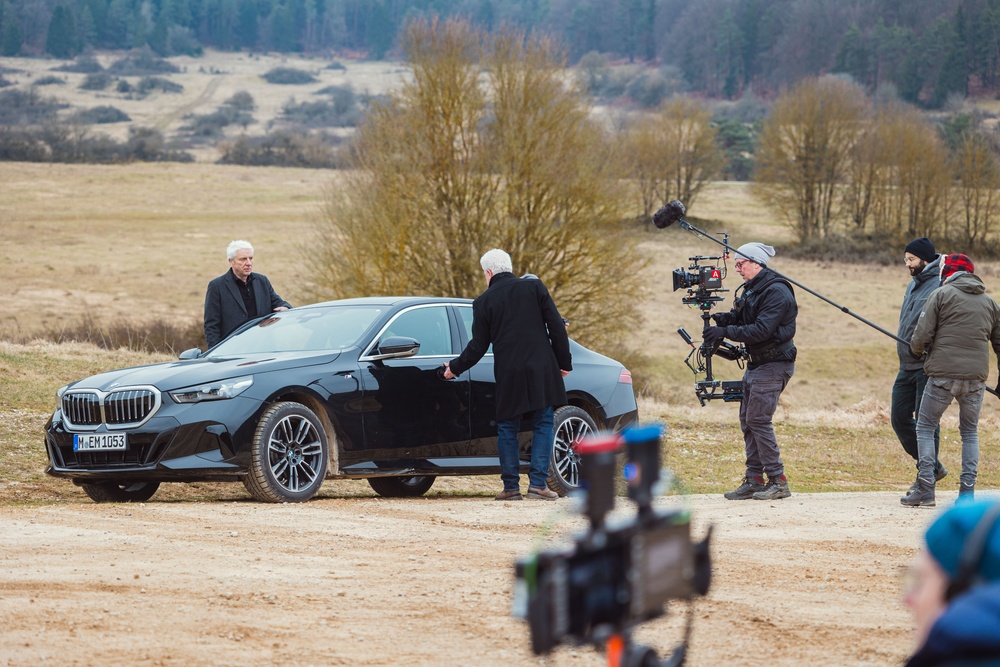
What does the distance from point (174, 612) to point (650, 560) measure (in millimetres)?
3769

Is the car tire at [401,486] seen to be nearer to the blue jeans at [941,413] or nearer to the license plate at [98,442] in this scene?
the license plate at [98,442]

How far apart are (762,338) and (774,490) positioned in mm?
1333

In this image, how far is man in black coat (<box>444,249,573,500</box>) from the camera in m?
9.91

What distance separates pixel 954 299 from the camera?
9.79 m

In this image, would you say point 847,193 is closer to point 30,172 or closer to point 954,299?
point 30,172

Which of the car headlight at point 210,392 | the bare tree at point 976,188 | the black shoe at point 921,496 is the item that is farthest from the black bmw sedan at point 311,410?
the bare tree at point 976,188

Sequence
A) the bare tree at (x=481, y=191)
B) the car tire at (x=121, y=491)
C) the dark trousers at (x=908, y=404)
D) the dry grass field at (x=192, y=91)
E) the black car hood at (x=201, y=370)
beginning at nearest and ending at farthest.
Answer: the black car hood at (x=201, y=370) < the car tire at (x=121, y=491) < the dark trousers at (x=908, y=404) < the bare tree at (x=481, y=191) < the dry grass field at (x=192, y=91)

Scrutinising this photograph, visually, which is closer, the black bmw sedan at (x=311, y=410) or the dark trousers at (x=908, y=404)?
the black bmw sedan at (x=311, y=410)

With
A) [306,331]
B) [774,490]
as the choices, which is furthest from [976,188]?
[306,331]

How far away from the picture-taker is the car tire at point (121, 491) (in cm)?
1032

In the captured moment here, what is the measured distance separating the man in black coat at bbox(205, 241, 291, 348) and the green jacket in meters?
5.45

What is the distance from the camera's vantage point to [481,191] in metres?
34.2

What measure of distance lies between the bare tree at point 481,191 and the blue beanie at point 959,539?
30.8 meters

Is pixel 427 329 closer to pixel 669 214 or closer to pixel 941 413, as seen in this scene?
pixel 669 214
